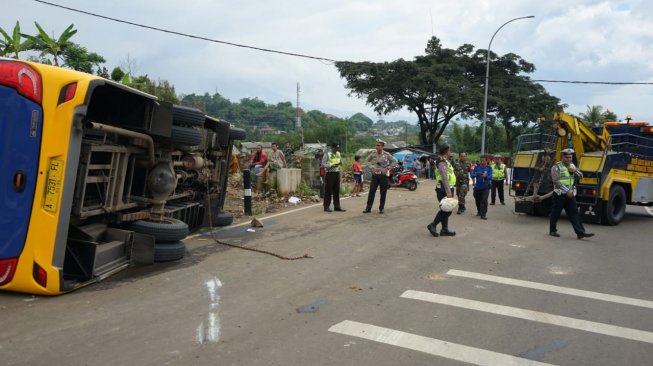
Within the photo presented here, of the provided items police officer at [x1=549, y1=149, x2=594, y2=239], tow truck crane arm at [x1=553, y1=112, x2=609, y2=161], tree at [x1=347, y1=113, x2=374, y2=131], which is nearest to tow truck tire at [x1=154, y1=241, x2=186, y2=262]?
police officer at [x1=549, y1=149, x2=594, y2=239]

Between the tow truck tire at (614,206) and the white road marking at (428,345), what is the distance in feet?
29.9

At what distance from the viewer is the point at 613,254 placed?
855cm

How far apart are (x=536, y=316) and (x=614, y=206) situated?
28.2ft

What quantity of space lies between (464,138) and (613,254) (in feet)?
195

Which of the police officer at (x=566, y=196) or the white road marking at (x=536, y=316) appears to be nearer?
the white road marking at (x=536, y=316)

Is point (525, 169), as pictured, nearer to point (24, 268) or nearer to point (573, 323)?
point (573, 323)

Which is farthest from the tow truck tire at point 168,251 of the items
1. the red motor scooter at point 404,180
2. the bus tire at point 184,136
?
the red motor scooter at point 404,180

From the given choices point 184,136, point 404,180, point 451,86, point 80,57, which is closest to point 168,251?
point 184,136

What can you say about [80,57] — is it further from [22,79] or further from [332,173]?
[22,79]

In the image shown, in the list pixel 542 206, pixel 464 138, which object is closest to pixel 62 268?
pixel 542 206

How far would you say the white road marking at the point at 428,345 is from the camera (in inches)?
159

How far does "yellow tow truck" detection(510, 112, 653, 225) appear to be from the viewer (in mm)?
11766

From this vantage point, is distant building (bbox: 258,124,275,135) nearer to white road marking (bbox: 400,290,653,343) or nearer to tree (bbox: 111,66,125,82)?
tree (bbox: 111,66,125,82)

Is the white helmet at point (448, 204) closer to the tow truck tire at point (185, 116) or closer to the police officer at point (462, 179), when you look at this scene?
the police officer at point (462, 179)
